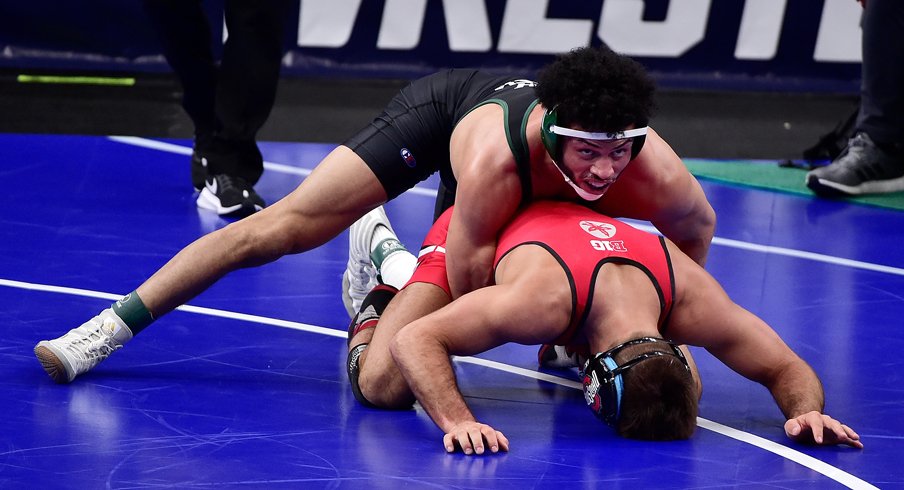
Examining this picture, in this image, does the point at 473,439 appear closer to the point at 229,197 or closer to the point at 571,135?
the point at 571,135

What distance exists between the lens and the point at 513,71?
9594mm

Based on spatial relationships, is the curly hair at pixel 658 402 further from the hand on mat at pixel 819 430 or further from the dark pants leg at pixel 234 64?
the dark pants leg at pixel 234 64

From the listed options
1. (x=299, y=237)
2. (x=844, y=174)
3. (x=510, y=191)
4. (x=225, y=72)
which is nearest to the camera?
(x=510, y=191)

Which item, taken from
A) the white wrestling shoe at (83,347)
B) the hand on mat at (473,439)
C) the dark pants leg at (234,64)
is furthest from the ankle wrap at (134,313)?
the dark pants leg at (234,64)

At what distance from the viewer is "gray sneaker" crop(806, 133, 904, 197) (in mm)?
7656

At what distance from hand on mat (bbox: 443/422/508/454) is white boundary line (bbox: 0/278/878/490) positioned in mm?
684

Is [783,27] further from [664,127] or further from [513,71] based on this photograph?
[513,71]

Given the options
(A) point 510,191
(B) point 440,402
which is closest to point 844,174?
(A) point 510,191

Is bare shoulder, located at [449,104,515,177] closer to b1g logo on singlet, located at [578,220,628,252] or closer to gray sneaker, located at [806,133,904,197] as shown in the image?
b1g logo on singlet, located at [578,220,628,252]

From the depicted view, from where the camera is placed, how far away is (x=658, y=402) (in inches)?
156

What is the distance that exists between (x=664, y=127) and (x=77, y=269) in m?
4.50

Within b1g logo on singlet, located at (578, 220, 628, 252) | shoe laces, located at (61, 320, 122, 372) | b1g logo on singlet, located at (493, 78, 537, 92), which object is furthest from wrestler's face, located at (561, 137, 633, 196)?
shoe laces, located at (61, 320, 122, 372)

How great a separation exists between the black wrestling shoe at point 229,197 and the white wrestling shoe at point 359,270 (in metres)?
1.51

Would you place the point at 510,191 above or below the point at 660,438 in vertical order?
above
